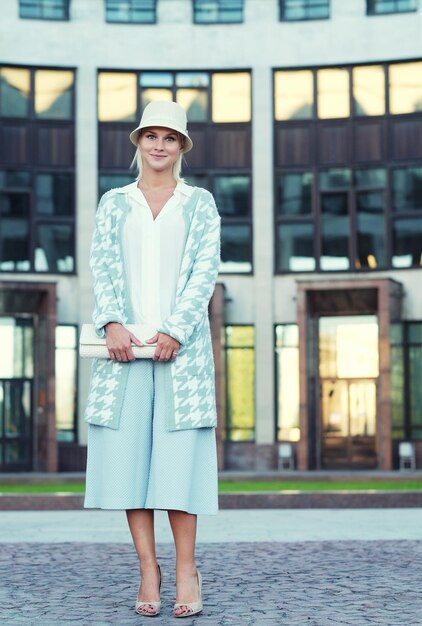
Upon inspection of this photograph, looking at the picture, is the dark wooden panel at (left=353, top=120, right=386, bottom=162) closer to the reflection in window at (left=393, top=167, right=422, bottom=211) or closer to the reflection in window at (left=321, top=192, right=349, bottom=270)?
the reflection in window at (left=393, top=167, right=422, bottom=211)

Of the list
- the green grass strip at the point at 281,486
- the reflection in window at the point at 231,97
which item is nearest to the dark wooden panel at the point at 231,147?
the reflection in window at the point at 231,97

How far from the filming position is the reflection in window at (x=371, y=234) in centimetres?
3491

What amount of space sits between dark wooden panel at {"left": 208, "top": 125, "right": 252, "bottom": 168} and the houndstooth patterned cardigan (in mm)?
29361

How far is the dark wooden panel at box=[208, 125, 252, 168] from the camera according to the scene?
117 ft

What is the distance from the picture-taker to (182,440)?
6.16 m

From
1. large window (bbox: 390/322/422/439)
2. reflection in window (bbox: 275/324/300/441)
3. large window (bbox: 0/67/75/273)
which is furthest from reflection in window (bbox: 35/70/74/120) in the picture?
large window (bbox: 390/322/422/439)

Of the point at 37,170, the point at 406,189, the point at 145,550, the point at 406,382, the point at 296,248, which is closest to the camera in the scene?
the point at 145,550

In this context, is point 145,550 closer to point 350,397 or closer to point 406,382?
point 406,382

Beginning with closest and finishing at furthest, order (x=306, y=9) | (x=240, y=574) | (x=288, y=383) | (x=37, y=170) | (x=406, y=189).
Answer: (x=240, y=574)
(x=406, y=189)
(x=288, y=383)
(x=37, y=170)
(x=306, y=9)

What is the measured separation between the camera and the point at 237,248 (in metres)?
35.6

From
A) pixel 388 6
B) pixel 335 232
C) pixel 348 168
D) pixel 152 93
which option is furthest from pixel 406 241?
pixel 152 93

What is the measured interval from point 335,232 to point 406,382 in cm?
416

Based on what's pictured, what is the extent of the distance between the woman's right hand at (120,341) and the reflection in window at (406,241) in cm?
2897

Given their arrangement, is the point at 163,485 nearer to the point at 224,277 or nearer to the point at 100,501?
the point at 100,501
